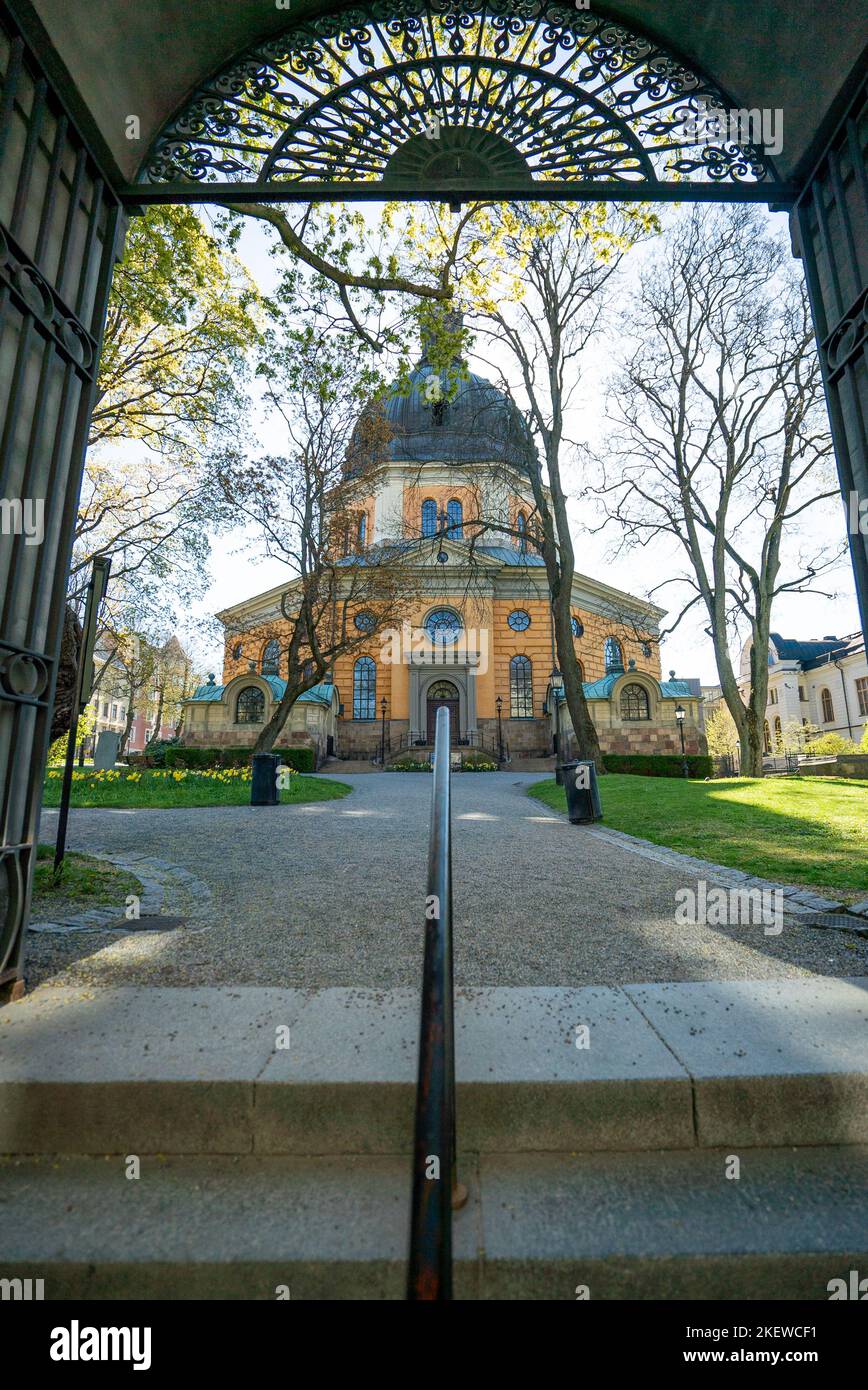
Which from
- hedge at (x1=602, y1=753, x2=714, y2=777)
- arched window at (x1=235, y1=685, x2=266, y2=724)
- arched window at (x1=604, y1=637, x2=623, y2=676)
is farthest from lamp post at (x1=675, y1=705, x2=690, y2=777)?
arched window at (x1=235, y1=685, x2=266, y2=724)

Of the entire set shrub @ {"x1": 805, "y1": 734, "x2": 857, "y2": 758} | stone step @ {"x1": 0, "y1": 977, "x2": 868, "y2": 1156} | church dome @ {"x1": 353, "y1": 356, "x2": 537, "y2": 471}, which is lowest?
stone step @ {"x1": 0, "y1": 977, "x2": 868, "y2": 1156}

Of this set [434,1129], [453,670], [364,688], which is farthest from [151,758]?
[434,1129]

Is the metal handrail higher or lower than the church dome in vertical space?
lower

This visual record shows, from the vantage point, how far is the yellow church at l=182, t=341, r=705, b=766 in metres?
26.1

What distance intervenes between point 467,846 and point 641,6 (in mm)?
6732

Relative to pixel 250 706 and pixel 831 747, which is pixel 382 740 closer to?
pixel 250 706

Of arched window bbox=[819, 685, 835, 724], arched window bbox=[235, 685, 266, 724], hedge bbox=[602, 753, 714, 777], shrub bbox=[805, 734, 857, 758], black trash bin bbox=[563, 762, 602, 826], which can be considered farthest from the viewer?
arched window bbox=[819, 685, 835, 724]

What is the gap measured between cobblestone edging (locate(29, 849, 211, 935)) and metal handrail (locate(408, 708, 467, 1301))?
2.68 m

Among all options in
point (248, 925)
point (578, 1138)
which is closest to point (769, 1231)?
point (578, 1138)

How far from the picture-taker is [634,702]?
2655 cm

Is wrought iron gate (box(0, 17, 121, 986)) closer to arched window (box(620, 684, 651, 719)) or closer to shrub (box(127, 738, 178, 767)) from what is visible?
shrub (box(127, 738, 178, 767))

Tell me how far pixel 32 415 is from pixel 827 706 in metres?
53.5

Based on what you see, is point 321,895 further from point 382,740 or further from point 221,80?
point 382,740

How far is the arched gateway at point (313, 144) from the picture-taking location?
2766mm
